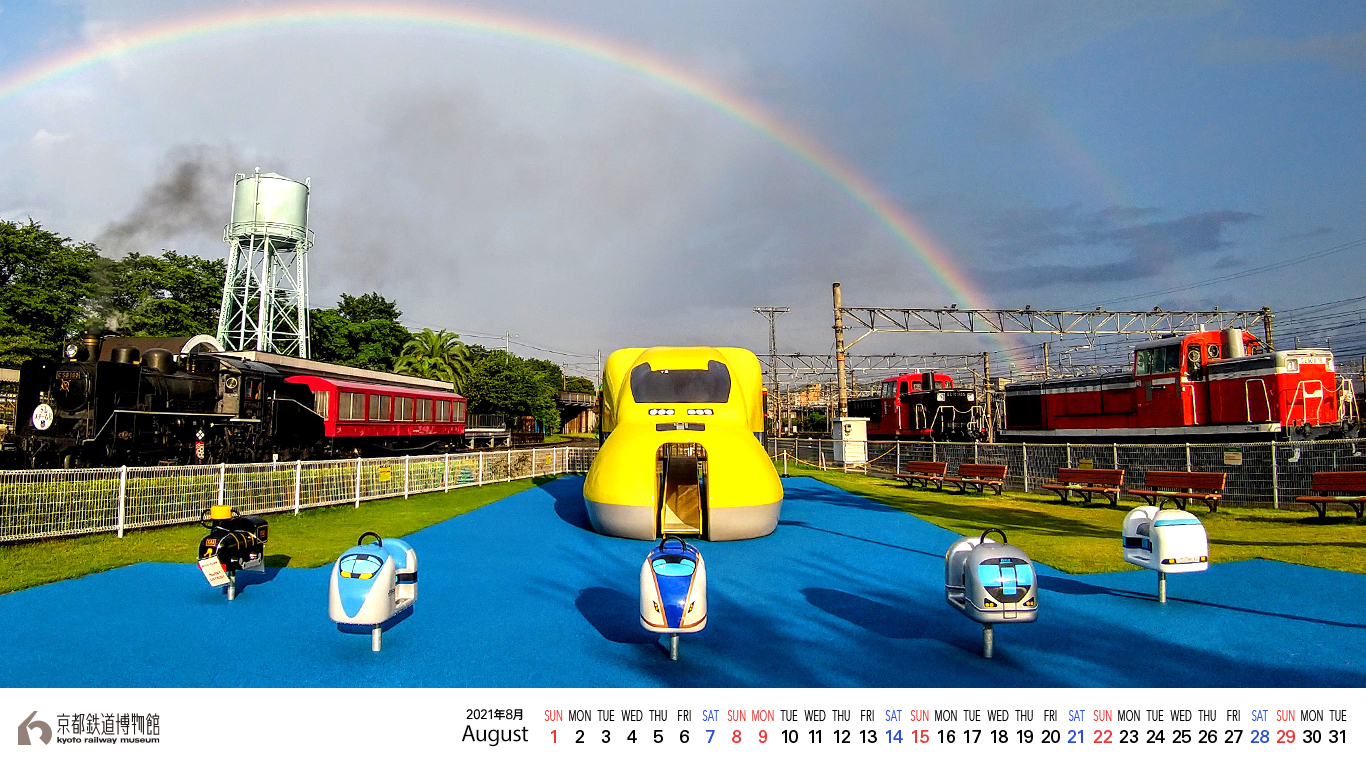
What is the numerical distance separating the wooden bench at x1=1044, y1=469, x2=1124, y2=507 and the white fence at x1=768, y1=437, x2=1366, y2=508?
0.92m

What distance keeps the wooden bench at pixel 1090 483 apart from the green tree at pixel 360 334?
50243 millimetres

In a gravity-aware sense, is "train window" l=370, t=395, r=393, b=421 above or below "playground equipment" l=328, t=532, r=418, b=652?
above

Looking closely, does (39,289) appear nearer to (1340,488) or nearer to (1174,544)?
(1174,544)

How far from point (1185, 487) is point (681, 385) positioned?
34.4 ft

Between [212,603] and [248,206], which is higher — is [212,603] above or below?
below

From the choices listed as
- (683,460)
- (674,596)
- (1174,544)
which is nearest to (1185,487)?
(1174,544)

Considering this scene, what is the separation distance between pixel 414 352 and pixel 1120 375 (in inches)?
2007

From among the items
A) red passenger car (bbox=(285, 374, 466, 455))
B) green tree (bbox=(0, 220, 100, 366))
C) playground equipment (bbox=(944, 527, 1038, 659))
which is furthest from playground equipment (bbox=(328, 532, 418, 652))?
green tree (bbox=(0, 220, 100, 366))

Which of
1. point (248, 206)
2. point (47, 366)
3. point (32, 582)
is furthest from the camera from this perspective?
point (248, 206)

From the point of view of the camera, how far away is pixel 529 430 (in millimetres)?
62031

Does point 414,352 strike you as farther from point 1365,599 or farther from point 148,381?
point 1365,599

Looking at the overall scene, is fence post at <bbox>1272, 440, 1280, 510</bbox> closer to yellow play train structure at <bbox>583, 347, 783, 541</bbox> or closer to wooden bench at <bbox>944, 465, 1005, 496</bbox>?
wooden bench at <bbox>944, 465, 1005, 496</bbox>
